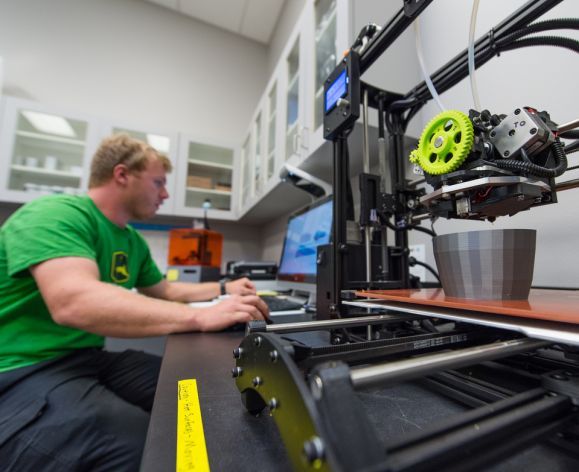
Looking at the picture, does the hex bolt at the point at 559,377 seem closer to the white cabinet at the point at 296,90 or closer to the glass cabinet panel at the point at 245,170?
the white cabinet at the point at 296,90

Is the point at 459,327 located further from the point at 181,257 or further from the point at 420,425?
the point at 181,257

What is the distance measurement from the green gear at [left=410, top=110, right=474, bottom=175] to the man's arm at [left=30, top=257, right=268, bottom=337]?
0.49 m

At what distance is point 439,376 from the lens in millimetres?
330

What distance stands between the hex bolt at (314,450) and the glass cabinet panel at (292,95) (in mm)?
1351

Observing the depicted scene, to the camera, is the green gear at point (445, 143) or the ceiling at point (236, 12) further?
the ceiling at point (236, 12)

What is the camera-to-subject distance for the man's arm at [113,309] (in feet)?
2.07

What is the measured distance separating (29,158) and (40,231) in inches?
86.5

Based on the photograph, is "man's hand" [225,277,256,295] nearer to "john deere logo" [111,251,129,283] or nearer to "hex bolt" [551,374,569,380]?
"john deere logo" [111,251,129,283]

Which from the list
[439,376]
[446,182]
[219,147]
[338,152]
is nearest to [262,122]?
[219,147]

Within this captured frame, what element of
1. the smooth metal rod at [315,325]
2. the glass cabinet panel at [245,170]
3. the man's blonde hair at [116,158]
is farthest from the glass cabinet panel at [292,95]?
the smooth metal rod at [315,325]

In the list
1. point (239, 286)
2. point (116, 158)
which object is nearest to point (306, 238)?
point (239, 286)

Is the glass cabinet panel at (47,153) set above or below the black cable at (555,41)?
above

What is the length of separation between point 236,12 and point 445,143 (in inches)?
134

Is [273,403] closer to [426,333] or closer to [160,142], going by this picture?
[426,333]
